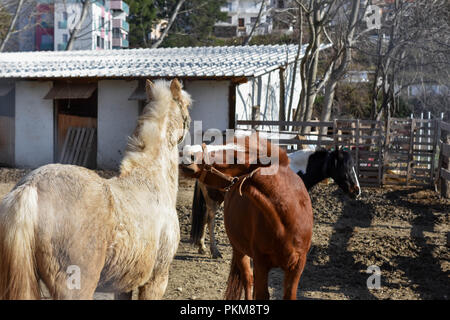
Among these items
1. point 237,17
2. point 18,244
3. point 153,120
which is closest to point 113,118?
point 153,120

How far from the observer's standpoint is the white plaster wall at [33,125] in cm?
1622

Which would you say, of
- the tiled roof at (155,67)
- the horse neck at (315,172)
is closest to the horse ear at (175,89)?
the horse neck at (315,172)

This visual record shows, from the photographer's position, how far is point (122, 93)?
52.2 feet

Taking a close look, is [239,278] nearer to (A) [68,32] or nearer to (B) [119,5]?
(B) [119,5]

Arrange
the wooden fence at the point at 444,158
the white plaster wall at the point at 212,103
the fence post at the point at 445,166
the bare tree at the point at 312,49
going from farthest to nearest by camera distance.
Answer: the bare tree at the point at 312,49 → the white plaster wall at the point at 212,103 → the fence post at the point at 445,166 → the wooden fence at the point at 444,158

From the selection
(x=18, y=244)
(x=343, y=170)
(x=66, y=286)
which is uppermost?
(x=18, y=244)

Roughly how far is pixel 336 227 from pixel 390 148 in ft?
21.6

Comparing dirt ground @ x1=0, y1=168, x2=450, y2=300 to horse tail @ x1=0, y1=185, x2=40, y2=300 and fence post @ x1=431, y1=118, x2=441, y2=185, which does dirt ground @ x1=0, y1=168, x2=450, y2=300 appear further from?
fence post @ x1=431, y1=118, x2=441, y2=185

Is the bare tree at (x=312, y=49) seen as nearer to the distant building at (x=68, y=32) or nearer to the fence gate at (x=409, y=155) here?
the fence gate at (x=409, y=155)

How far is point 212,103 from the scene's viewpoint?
50.1 feet

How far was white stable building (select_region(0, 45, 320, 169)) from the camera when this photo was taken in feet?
49.9

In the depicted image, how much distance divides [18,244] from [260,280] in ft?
6.01

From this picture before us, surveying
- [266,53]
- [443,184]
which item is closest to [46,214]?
[443,184]

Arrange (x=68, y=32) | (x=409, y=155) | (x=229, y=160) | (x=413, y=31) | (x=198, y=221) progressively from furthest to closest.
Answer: (x=68, y=32)
(x=413, y=31)
(x=409, y=155)
(x=198, y=221)
(x=229, y=160)
